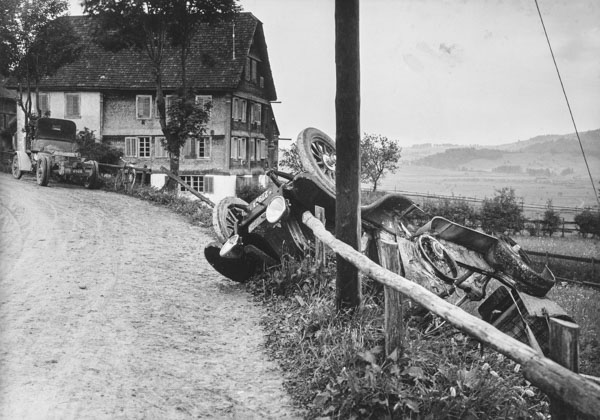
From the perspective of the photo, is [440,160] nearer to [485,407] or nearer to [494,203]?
[494,203]

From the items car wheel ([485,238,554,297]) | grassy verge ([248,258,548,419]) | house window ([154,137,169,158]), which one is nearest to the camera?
grassy verge ([248,258,548,419])

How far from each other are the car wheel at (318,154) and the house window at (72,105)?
27949 millimetres

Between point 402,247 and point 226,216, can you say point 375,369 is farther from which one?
point 226,216

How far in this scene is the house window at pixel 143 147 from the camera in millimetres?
34844

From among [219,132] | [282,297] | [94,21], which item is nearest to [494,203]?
[219,132]

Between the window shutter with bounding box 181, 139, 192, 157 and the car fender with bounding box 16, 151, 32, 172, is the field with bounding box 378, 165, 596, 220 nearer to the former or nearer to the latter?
the window shutter with bounding box 181, 139, 192, 157

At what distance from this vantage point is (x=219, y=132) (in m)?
34.0

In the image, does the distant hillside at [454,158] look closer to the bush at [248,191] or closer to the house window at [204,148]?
the house window at [204,148]

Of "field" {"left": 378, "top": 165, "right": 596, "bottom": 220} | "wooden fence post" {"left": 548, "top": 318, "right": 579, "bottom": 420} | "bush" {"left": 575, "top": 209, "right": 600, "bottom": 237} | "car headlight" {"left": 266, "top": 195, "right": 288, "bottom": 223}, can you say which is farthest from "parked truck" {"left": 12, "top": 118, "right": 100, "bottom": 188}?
"field" {"left": 378, "top": 165, "right": 596, "bottom": 220}

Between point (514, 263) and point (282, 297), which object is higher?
point (514, 263)

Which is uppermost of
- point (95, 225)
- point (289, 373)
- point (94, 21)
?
point (94, 21)

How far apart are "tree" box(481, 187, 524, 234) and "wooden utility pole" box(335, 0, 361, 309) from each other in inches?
1141

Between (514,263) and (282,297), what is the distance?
3.14m

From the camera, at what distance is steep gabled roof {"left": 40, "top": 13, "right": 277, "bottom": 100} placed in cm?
3262
